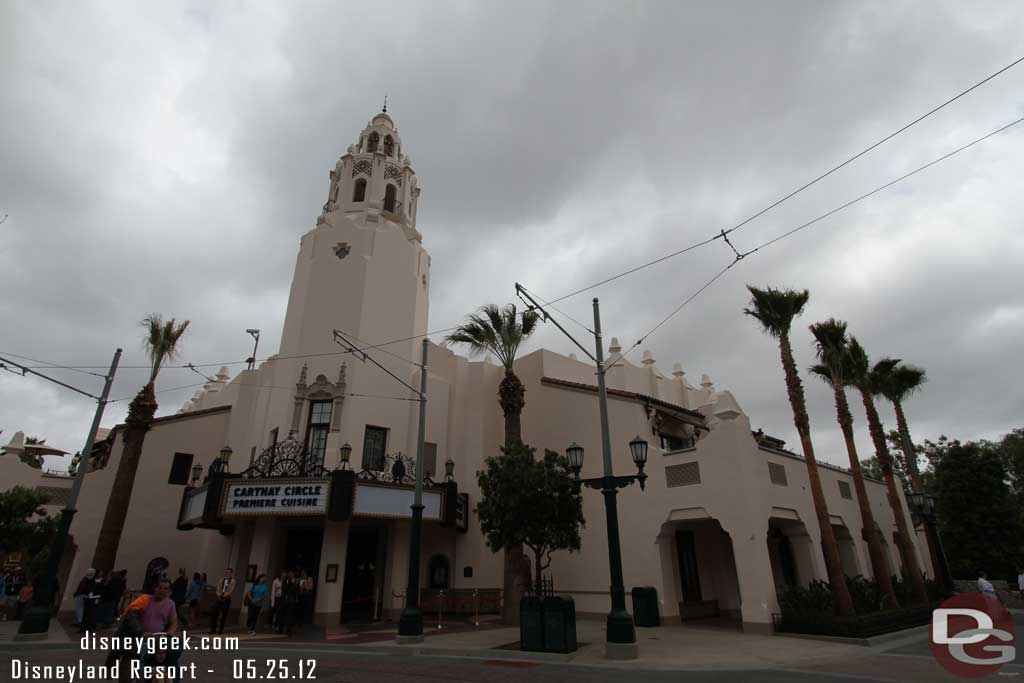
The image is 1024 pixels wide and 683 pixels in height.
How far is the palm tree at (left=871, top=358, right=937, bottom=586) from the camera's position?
80.5 feet

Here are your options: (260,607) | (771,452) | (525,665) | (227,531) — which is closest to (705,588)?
(771,452)

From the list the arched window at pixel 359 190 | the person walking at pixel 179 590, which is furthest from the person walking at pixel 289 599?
the arched window at pixel 359 190

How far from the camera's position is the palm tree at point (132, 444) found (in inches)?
760

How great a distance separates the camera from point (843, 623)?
13836mm

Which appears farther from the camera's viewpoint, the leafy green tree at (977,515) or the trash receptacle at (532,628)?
the leafy green tree at (977,515)

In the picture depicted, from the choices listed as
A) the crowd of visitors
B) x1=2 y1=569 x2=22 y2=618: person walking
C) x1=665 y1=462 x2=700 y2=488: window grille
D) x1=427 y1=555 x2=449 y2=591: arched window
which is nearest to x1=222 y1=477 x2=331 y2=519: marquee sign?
the crowd of visitors

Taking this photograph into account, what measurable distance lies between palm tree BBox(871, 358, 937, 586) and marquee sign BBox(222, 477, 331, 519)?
78.6 ft

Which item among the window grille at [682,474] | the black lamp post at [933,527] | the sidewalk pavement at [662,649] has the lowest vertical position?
the sidewalk pavement at [662,649]

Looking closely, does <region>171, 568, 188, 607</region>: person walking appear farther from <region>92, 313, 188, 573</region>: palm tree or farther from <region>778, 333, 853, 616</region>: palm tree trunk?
<region>778, 333, 853, 616</region>: palm tree trunk

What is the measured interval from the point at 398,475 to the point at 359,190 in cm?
1593

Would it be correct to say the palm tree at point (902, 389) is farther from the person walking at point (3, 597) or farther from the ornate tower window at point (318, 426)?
the person walking at point (3, 597)

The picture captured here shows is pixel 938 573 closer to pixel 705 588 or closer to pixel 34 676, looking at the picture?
pixel 705 588

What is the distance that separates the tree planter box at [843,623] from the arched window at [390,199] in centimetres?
2384

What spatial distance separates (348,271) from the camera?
78.8 ft
